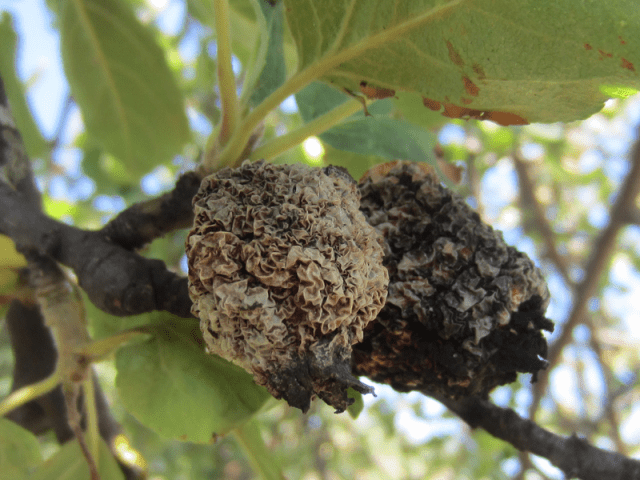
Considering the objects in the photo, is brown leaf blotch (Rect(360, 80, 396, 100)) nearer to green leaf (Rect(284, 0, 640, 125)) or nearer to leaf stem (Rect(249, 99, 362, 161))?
green leaf (Rect(284, 0, 640, 125))

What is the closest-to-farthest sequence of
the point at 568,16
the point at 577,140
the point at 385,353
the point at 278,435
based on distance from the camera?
the point at 568,16
the point at 385,353
the point at 278,435
the point at 577,140

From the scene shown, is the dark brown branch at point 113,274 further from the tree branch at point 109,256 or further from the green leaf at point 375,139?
the green leaf at point 375,139

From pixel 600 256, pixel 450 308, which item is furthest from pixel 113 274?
pixel 600 256

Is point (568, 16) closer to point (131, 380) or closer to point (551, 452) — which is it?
point (551, 452)

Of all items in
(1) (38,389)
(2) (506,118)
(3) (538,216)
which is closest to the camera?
(2) (506,118)

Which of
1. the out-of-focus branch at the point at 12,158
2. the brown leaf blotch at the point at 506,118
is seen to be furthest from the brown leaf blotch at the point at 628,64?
the out-of-focus branch at the point at 12,158

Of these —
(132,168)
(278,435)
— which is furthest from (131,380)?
(278,435)

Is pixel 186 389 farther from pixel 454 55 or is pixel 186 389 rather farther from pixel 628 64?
pixel 628 64
